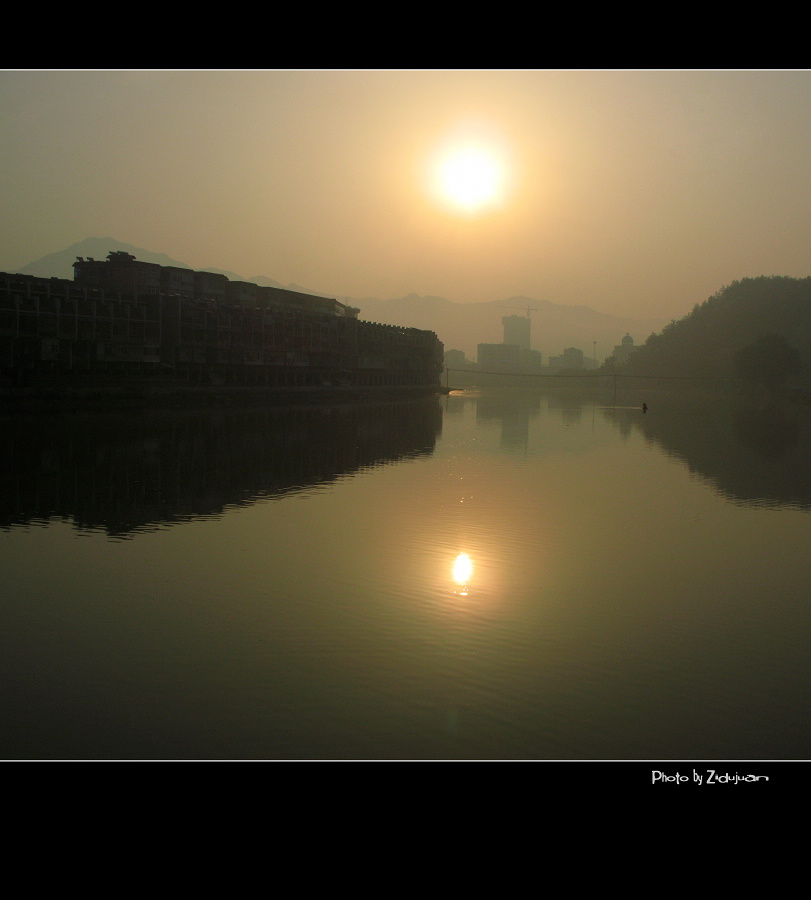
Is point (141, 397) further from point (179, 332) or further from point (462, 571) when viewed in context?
point (462, 571)

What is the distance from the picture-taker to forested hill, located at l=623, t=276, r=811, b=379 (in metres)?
149

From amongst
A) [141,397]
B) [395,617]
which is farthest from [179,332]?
[395,617]

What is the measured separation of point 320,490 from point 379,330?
309 ft

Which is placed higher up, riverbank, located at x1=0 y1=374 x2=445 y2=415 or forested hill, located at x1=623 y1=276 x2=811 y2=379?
forested hill, located at x1=623 y1=276 x2=811 y2=379

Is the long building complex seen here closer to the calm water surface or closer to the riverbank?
the riverbank

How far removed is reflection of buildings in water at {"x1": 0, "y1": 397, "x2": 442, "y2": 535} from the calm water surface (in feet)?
0.55

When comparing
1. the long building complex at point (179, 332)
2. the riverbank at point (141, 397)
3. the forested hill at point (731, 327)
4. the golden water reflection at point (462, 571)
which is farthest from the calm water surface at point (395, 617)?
the forested hill at point (731, 327)

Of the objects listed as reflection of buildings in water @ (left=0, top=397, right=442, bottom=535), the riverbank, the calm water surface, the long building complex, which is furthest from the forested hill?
the calm water surface

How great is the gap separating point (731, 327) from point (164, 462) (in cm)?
15744

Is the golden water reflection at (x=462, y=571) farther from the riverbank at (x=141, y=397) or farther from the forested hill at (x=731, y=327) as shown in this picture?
the forested hill at (x=731, y=327)

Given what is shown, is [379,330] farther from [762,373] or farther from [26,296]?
[26,296]

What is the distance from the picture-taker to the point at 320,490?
70.0ft

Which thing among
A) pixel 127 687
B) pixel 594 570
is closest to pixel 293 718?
pixel 127 687

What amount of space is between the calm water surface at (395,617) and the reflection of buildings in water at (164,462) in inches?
6.6
